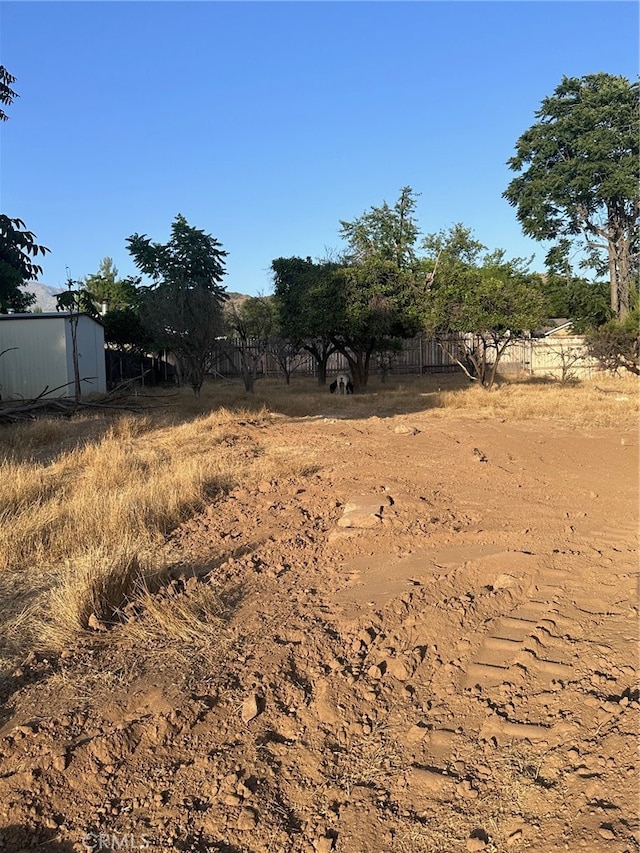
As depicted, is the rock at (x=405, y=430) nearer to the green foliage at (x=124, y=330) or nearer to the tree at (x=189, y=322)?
the tree at (x=189, y=322)

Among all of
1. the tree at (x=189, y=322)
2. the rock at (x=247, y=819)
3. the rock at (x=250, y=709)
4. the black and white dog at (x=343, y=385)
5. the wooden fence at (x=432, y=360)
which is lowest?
the rock at (x=247, y=819)

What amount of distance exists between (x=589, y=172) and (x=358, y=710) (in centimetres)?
4126

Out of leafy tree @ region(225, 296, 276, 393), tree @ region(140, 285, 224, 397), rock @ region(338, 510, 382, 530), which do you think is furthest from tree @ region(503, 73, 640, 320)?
rock @ region(338, 510, 382, 530)

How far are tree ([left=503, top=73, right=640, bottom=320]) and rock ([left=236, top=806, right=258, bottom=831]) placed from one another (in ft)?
130

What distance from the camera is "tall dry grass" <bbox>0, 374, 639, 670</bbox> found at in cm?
402

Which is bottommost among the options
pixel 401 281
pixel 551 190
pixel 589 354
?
pixel 589 354

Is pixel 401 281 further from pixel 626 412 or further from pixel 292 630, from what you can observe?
pixel 292 630

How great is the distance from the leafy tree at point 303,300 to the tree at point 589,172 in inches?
864

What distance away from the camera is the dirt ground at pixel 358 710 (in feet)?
7.23

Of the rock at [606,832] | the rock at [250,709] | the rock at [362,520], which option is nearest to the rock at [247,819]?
the rock at [250,709]

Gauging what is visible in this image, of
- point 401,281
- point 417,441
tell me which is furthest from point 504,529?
point 401,281

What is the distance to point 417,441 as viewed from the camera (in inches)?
425

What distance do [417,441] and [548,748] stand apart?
8.39m

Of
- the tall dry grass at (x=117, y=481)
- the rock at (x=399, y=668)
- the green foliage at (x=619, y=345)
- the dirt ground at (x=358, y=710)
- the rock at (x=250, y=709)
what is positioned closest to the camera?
the dirt ground at (x=358, y=710)
